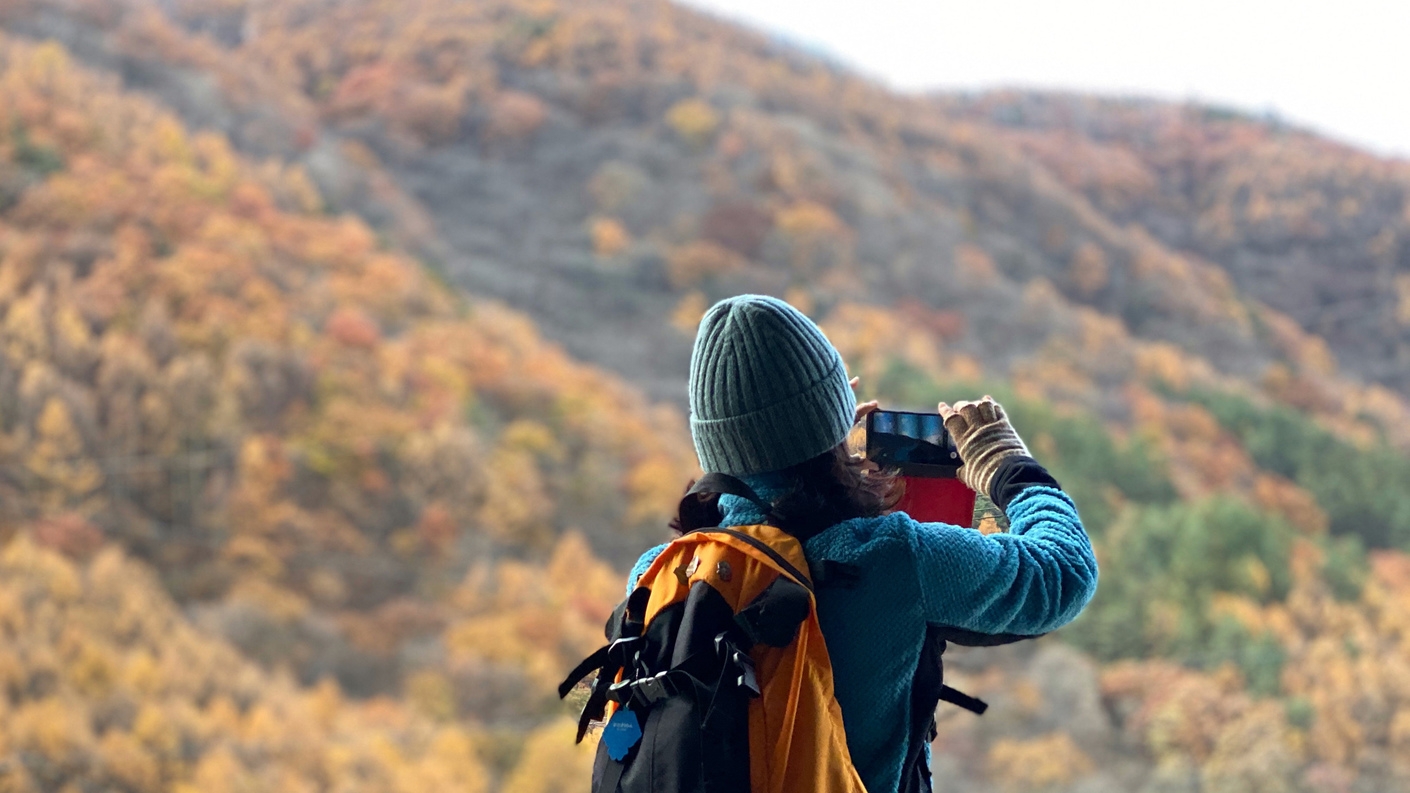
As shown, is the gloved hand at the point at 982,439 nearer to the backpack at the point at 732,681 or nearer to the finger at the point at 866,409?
the finger at the point at 866,409

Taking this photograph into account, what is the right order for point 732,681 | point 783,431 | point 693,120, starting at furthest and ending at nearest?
point 693,120, point 783,431, point 732,681

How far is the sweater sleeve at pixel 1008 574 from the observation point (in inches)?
41.3

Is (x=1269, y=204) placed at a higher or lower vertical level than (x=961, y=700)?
lower

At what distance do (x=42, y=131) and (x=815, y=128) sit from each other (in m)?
7.11

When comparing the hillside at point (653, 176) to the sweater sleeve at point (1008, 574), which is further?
the hillside at point (653, 176)

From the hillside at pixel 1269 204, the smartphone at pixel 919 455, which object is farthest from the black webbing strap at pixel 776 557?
the hillside at pixel 1269 204

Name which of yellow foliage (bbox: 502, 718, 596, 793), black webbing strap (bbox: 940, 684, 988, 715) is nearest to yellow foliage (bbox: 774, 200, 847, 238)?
yellow foliage (bbox: 502, 718, 596, 793)

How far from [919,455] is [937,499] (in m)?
0.06

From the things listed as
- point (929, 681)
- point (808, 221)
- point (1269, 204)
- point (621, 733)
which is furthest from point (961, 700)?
point (1269, 204)

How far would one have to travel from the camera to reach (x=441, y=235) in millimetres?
11422

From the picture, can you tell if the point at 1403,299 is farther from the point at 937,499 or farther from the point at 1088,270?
the point at 937,499

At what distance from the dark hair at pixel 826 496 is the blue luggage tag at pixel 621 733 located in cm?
20

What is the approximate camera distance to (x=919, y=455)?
4.28 feet

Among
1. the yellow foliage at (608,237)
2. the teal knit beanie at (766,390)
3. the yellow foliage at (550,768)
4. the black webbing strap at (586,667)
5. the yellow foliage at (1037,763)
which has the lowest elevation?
the yellow foliage at (550,768)
